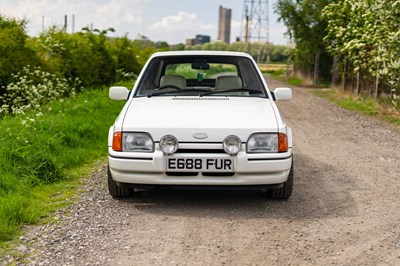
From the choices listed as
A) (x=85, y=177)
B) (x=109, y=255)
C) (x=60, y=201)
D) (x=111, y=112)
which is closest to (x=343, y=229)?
(x=109, y=255)

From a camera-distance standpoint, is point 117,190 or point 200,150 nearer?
point 200,150

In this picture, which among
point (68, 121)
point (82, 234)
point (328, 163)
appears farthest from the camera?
point (68, 121)

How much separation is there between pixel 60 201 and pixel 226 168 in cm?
185

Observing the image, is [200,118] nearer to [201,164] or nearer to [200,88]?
[201,164]

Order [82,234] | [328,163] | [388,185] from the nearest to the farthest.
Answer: [82,234] → [388,185] → [328,163]

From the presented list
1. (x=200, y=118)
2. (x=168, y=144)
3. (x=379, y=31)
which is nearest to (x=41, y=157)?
(x=168, y=144)

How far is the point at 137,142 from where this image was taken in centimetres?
541

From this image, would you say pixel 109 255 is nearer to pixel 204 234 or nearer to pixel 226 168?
pixel 204 234

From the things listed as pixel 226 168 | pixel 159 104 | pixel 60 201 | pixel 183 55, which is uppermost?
pixel 183 55

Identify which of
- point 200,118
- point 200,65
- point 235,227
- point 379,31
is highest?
point 379,31

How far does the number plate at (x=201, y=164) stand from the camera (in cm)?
525

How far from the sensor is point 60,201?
230 inches

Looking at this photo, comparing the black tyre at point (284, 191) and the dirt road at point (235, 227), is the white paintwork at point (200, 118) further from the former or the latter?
the dirt road at point (235, 227)

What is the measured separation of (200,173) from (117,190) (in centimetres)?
105
